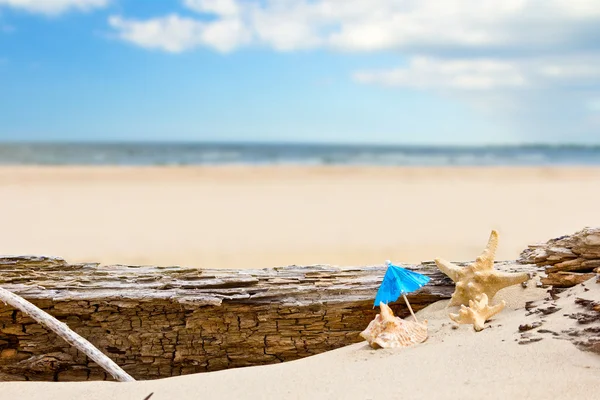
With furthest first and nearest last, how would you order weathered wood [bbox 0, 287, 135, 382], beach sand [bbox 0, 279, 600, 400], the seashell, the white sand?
weathered wood [bbox 0, 287, 135, 382] < the seashell < the white sand < beach sand [bbox 0, 279, 600, 400]

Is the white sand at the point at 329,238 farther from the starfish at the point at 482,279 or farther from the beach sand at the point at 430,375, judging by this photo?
the starfish at the point at 482,279

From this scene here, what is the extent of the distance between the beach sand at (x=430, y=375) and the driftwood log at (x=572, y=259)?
0.16 meters

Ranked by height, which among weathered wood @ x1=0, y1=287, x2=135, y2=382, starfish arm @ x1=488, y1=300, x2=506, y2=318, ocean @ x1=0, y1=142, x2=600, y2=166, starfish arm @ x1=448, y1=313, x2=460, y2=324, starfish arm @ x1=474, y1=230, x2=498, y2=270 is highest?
ocean @ x1=0, y1=142, x2=600, y2=166

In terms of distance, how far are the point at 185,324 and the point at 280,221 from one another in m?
8.34

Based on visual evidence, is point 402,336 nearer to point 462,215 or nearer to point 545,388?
point 545,388

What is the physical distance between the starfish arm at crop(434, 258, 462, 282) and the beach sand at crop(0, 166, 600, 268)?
451cm

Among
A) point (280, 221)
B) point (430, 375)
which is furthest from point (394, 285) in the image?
point (280, 221)

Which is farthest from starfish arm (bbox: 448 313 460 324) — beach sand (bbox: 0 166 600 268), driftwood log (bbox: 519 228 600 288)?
beach sand (bbox: 0 166 600 268)

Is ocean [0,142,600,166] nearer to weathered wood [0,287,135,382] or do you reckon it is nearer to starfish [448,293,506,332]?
weathered wood [0,287,135,382]

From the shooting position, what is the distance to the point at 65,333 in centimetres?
376

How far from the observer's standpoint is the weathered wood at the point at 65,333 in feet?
11.9

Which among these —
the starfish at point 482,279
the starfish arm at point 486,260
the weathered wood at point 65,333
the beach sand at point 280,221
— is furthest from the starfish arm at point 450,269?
the beach sand at point 280,221

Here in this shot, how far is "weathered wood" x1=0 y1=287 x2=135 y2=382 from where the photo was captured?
3.63 meters

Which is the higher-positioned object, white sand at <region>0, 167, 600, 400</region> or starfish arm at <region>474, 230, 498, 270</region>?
starfish arm at <region>474, 230, 498, 270</region>
